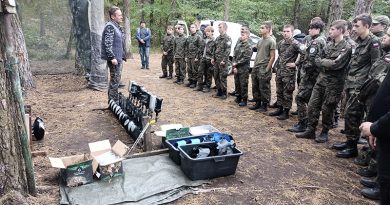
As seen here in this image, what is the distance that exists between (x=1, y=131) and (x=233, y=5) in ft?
60.9

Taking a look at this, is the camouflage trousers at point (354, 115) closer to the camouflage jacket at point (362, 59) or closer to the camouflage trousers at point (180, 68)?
the camouflage jacket at point (362, 59)

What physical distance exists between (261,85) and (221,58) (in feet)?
4.49

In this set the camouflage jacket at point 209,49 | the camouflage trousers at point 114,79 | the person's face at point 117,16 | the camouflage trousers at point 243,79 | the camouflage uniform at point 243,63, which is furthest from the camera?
the camouflage jacket at point 209,49

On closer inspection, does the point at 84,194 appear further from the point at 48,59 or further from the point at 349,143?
the point at 48,59

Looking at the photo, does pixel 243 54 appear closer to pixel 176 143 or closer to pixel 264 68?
pixel 264 68

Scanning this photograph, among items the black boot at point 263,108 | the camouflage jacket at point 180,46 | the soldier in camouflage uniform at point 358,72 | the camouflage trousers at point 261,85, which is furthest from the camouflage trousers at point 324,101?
the camouflage jacket at point 180,46

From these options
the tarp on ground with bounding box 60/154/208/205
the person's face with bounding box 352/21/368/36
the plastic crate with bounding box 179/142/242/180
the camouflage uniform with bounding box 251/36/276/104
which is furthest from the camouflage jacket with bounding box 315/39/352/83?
the tarp on ground with bounding box 60/154/208/205

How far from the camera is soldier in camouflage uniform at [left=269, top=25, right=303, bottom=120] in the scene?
5.94m

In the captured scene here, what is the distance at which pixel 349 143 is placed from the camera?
4.66 metres

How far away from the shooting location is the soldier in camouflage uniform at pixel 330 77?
4.66m

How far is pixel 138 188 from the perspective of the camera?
11.3 ft

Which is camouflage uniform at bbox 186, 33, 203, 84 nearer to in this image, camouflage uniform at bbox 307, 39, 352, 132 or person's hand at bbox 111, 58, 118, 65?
person's hand at bbox 111, 58, 118, 65

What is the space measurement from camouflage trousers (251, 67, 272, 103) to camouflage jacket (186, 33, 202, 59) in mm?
2289

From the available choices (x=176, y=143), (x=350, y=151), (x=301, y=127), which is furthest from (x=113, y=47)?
(x=350, y=151)
